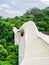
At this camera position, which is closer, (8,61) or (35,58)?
(35,58)

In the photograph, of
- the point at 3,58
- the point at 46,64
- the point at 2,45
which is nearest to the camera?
the point at 46,64

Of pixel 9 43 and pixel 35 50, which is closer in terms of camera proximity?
pixel 35 50

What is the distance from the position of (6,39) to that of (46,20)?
1.50 m

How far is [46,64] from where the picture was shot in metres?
1.31

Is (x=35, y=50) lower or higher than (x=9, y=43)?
higher

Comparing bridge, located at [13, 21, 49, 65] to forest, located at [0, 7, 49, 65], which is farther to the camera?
forest, located at [0, 7, 49, 65]

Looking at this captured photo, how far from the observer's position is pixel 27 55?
1.52 metres

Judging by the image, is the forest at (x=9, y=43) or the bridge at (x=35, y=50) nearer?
the bridge at (x=35, y=50)

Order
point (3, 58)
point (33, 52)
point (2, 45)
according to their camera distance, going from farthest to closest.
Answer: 1. point (2, 45)
2. point (3, 58)
3. point (33, 52)

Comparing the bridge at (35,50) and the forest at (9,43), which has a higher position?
the bridge at (35,50)

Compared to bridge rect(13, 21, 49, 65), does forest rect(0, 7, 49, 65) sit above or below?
below

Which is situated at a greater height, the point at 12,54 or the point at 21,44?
the point at 21,44

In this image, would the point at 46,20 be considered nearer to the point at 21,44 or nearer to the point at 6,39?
the point at 6,39

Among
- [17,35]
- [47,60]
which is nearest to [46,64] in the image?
[47,60]
